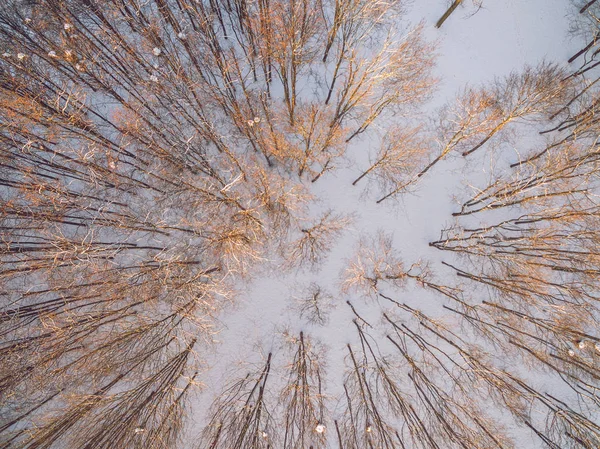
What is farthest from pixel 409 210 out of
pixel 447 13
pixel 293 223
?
pixel 447 13

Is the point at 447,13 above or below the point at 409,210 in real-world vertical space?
above

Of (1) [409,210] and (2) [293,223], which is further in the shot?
(1) [409,210]

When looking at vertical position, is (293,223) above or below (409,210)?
below

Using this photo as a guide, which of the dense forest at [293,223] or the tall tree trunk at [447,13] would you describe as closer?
the dense forest at [293,223]

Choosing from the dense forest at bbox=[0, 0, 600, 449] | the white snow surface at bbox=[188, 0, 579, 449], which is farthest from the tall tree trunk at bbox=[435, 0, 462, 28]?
the white snow surface at bbox=[188, 0, 579, 449]

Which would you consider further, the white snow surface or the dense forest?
the white snow surface

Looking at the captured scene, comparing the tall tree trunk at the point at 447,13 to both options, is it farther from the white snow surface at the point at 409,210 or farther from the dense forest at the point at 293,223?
the white snow surface at the point at 409,210

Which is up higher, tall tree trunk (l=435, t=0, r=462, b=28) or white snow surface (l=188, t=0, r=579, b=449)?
tall tree trunk (l=435, t=0, r=462, b=28)

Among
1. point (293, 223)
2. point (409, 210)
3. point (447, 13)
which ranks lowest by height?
point (293, 223)

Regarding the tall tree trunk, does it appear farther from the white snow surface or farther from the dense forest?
the white snow surface

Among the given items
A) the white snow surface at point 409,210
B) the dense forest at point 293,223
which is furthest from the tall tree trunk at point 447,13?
the white snow surface at point 409,210

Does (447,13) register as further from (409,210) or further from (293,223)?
(293,223)
